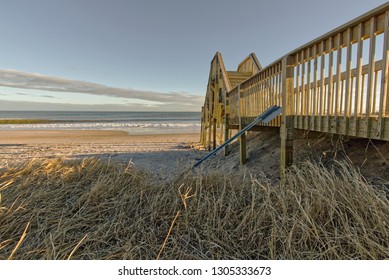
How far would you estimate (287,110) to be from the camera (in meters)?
3.56

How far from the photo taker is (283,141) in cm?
360

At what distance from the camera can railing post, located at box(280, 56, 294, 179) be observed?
11.5 ft

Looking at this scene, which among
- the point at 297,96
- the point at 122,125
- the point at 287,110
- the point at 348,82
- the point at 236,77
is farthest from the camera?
the point at 122,125

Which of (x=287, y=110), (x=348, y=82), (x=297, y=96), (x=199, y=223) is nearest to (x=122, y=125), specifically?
(x=287, y=110)

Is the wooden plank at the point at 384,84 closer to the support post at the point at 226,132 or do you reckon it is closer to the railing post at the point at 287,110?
the railing post at the point at 287,110

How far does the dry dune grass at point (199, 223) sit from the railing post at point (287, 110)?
84 cm

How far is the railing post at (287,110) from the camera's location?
11.5ft

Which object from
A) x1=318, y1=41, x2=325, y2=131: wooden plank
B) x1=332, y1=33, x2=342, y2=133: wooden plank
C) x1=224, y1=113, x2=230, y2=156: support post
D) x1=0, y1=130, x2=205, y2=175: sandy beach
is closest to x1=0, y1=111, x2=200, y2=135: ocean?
x1=0, y1=130, x2=205, y2=175: sandy beach

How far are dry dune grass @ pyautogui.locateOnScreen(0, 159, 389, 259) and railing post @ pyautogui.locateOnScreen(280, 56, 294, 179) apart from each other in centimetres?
84

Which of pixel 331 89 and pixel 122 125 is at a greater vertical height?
pixel 331 89

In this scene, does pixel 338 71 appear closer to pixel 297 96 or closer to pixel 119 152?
pixel 297 96

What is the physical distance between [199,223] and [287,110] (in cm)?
239

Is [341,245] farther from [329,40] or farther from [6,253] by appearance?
[6,253]

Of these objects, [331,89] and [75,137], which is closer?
[331,89]
